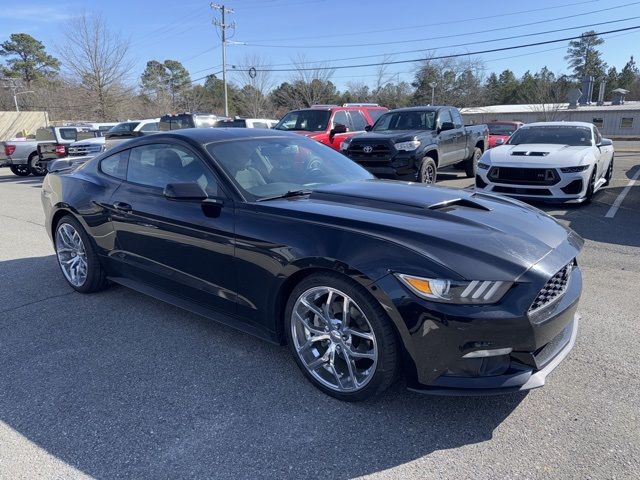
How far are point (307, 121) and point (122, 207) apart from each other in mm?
9065

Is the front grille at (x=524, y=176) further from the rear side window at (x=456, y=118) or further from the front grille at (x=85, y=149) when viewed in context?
the front grille at (x=85, y=149)

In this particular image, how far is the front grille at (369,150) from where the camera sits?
980 cm

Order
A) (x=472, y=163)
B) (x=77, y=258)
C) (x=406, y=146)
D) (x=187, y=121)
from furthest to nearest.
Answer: (x=187, y=121)
(x=472, y=163)
(x=406, y=146)
(x=77, y=258)

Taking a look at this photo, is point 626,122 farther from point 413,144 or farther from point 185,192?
point 185,192

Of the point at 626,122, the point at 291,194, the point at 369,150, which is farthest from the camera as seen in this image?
the point at 626,122

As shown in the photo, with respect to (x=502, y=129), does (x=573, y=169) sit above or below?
below

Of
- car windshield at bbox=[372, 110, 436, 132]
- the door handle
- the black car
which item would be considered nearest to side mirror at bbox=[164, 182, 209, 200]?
the black car

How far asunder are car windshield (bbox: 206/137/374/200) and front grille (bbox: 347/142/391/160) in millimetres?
5664

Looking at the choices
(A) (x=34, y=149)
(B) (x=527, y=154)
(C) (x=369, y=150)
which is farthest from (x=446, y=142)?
(A) (x=34, y=149)

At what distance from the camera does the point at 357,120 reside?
1350 centimetres

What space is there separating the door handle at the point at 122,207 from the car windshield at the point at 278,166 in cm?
98

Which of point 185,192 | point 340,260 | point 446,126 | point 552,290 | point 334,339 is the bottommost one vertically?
point 334,339

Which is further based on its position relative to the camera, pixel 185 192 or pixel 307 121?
pixel 307 121

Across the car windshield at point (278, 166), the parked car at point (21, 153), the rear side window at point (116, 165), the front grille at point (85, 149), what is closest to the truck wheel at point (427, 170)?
the car windshield at point (278, 166)
